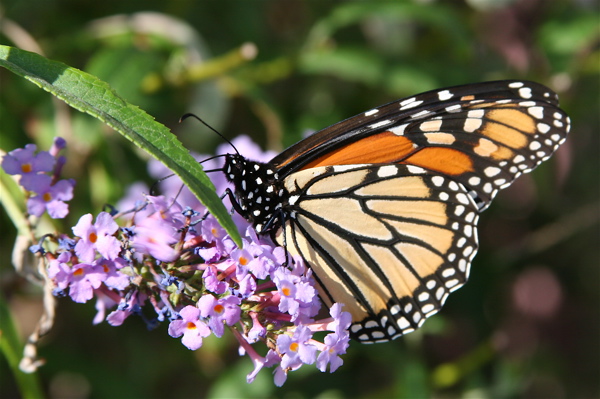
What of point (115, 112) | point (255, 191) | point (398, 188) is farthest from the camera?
point (398, 188)

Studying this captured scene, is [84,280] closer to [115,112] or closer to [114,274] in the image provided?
[114,274]

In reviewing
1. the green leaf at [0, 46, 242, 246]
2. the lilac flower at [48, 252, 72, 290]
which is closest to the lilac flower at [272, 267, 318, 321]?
the green leaf at [0, 46, 242, 246]

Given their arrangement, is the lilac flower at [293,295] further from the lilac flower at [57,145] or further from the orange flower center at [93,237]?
the lilac flower at [57,145]

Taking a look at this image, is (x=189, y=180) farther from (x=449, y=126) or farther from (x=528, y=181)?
(x=528, y=181)

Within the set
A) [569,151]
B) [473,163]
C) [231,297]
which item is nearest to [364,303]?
[473,163]

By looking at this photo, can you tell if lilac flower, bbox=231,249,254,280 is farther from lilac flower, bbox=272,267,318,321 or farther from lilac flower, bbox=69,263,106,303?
lilac flower, bbox=69,263,106,303

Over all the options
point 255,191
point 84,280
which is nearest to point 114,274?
point 84,280

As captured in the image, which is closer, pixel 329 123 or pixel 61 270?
pixel 61 270

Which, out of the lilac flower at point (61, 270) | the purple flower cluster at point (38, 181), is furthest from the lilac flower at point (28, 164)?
the lilac flower at point (61, 270)
